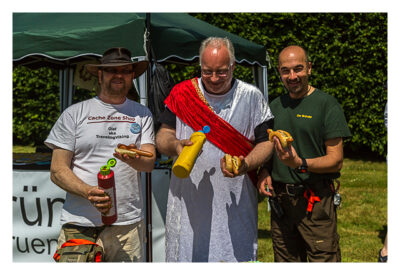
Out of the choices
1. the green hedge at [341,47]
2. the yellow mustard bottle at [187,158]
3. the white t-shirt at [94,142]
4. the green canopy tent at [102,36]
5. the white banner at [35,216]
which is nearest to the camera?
the yellow mustard bottle at [187,158]

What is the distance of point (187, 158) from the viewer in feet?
6.52

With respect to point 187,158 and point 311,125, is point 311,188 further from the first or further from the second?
point 187,158

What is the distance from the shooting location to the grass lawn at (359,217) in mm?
4340

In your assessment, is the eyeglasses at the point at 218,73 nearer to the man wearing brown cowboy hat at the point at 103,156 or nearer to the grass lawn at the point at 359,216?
the man wearing brown cowboy hat at the point at 103,156

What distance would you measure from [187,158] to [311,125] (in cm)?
91

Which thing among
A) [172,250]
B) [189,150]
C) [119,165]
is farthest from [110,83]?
[172,250]

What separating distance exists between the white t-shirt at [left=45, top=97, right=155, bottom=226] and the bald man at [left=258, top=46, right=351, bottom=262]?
89 cm

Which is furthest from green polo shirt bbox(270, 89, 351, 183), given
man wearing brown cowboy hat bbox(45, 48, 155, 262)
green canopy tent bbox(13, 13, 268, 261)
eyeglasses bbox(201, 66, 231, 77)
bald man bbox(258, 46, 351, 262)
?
green canopy tent bbox(13, 13, 268, 261)

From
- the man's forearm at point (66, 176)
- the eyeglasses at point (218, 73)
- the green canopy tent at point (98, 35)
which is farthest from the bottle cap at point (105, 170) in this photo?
the green canopy tent at point (98, 35)

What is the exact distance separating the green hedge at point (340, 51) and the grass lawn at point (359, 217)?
3.12ft

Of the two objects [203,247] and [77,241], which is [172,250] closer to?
[203,247]

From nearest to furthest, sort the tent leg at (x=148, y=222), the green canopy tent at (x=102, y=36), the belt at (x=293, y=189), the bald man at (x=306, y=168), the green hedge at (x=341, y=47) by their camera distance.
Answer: the bald man at (x=306, y=168) < the belt at (x=293, y=189) < the tent leg at (x=148, y=222) < the green canopy tent at (x=102, y=36) < the green hedge at (x=341, y=47)

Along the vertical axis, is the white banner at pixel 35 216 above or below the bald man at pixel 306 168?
below

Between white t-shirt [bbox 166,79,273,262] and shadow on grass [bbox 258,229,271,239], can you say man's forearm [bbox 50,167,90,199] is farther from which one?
shadow on grass [bbox 258,229,271,239]
